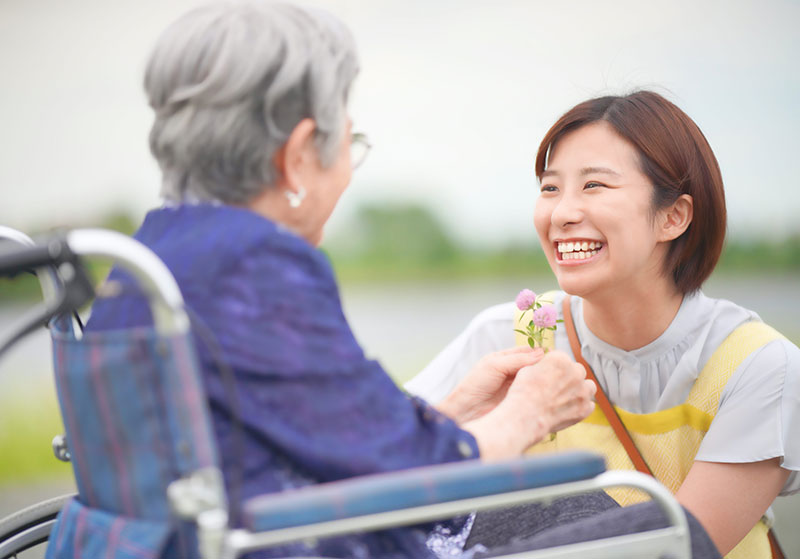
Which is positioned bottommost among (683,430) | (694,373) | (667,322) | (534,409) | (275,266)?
(683,430)

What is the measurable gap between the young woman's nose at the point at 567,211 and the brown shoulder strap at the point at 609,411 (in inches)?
13.2

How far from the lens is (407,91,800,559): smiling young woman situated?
6.09 ft

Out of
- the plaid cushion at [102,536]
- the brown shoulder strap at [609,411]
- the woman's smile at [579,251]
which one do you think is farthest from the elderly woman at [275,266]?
the brown shoulder strap at [609,411]

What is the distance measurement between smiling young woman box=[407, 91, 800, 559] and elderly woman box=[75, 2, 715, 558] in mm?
705

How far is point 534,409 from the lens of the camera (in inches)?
53.7

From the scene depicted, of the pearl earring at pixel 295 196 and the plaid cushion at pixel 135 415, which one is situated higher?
the pearl earring at pixel 295 196

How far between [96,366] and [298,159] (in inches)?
17.5

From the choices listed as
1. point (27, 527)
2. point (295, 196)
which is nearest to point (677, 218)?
point (295, 196)

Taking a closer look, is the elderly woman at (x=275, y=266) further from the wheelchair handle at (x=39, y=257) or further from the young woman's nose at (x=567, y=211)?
the young woman's nose at (x=567, y=211)

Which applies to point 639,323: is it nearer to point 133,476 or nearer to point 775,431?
point 775,431

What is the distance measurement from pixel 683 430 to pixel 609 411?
0.19 meters

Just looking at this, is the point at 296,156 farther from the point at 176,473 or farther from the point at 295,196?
the point at 176,473

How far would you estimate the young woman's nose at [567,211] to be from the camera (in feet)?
6.43

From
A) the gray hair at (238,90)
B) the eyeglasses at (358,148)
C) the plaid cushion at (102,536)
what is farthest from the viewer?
the eyeglasses at (358,148)
